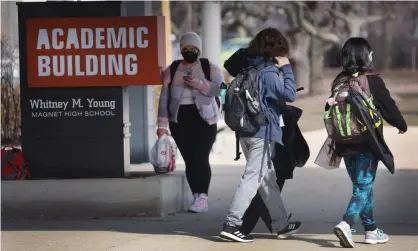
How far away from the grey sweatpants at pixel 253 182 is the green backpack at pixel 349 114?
1.80 ft

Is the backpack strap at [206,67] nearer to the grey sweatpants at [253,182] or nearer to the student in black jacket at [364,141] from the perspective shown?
the grey sweatpants at [253,182]

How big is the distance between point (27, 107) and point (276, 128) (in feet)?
8.76

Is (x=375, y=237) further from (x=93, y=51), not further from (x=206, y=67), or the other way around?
(x=93, y=51)

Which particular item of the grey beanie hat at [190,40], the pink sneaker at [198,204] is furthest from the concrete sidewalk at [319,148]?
the grey beanie hat at [190,40]

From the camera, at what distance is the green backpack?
7414 millimetres

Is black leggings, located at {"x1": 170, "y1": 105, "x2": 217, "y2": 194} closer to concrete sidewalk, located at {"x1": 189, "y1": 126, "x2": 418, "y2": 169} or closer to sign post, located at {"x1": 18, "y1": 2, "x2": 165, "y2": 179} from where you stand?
sign post, located at {"x1": 18, "y1": 2, "x2": 165, "y2": 179}

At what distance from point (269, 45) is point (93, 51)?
2060 mm

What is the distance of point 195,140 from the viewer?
30.5 ft

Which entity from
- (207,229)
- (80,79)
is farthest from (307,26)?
(207,229)

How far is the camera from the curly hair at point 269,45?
25.2 feet

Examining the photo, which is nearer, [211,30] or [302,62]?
[211,30]

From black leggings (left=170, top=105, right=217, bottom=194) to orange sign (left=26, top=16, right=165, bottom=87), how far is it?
444 mm

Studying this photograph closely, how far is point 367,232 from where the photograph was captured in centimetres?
770

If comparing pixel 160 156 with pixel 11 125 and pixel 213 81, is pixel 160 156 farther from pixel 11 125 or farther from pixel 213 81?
pixel 11 125
